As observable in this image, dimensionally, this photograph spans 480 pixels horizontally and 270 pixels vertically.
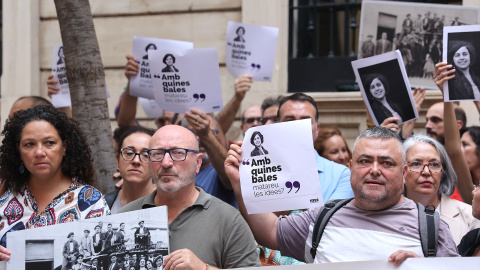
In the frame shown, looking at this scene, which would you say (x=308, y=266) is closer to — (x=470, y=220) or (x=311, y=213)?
(x=311, y=213)

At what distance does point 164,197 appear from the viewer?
498 centimetres

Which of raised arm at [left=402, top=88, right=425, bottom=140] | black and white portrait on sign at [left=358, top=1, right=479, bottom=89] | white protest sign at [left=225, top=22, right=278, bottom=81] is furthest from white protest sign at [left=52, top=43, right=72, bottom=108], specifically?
raised arm at [left=402, top=88, right=425, bottom=140]

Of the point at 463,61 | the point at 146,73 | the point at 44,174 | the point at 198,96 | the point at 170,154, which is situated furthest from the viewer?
the point at 146,73

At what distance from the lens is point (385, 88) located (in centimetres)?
648

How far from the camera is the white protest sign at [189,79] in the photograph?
22.7 ft

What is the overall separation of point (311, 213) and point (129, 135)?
6.79 feet

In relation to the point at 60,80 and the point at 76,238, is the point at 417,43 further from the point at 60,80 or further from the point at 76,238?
the point at 76,238

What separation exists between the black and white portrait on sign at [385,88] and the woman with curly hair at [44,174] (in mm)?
2249

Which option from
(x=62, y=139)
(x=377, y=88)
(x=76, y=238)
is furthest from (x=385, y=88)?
(x=76, y=238)

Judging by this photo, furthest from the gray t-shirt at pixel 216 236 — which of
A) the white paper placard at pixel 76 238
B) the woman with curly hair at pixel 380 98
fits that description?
the woman with curly hair at pixel 380 98

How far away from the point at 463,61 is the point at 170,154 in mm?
2491

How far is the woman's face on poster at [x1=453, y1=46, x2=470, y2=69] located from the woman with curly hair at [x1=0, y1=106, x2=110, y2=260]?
2.76m

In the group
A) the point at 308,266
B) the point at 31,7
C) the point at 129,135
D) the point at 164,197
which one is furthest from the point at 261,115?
the point at 31,7

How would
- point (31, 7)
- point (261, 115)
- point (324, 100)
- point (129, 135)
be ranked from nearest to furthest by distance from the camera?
1. point (129, 135)
2. point (261, 115)
3. point (324, 100)
4. point (31, 7)
